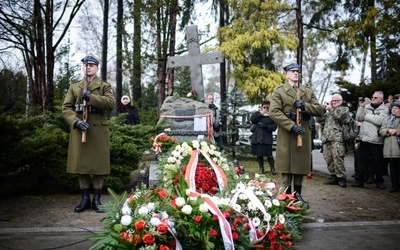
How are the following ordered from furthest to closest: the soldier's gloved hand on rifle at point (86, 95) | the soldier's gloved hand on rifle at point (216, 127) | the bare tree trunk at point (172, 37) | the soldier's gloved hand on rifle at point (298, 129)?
the bare tree trunk at point (172, 37) < the soldier's gloved hand on rifle at point (216, 127) < the soldier's gloved hand on rifle at point (298, 129) < the soldier's gloved hand on rifle at point (86, 95)

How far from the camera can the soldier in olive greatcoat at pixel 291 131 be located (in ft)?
19.8

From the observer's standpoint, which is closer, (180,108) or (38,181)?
(38,181)

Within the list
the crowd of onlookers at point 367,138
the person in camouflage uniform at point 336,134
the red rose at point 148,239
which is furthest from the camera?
the person in camouflage uniform at point 336,134

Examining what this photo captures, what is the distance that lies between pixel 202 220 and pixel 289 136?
3262 mm

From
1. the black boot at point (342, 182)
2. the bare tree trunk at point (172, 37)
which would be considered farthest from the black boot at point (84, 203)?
the bare tree trunk at point (172, 37)

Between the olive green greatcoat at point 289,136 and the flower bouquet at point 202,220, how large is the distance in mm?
1885

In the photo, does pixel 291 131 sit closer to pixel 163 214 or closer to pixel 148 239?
pixel 163 214

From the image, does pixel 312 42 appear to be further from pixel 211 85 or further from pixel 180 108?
pixel 211 85

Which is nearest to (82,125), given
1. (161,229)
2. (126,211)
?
(126,211)

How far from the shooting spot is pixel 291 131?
238 inches

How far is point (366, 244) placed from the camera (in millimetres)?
4527

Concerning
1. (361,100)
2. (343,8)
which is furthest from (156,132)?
(343,8)

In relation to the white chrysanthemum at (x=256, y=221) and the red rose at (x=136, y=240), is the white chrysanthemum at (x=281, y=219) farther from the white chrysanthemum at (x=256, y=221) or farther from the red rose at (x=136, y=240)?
the red rose at (x=136, y=240)

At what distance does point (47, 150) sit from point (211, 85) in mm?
44807
